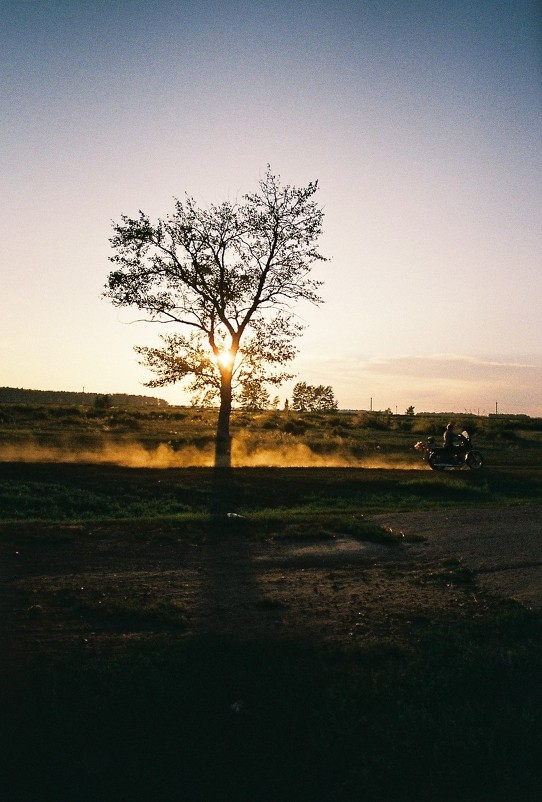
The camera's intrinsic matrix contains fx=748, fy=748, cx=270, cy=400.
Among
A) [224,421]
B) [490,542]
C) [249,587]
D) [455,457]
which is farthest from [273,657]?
[455,457]

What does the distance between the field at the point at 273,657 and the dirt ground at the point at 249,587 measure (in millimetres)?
47

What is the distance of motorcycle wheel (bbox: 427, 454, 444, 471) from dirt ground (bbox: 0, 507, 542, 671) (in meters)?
16.4

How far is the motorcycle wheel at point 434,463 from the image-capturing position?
3127 centimetres

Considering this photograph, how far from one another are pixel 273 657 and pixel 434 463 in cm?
2501

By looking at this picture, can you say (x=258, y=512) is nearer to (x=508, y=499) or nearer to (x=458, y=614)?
(x=508, y=499)

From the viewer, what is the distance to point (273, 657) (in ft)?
23.7

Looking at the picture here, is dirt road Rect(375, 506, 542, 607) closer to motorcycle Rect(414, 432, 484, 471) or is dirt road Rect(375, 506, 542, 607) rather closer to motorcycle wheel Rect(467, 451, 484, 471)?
motorcycle Rect(414, 432, 484, 471)

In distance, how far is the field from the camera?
523cm

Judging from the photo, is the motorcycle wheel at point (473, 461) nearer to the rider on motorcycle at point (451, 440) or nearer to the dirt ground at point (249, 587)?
the rider on motorcycle at point (451, 440)

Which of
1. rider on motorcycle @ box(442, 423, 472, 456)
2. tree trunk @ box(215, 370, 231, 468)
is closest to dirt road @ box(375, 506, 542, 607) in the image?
rider on motorcycle @ box(442, 423, 472, 456)

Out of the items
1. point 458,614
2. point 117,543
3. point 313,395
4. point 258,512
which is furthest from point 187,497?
point 313,395

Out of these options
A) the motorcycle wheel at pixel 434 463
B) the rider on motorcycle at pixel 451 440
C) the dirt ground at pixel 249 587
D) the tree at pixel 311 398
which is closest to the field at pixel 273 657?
the dirt ground at pixel 249 587

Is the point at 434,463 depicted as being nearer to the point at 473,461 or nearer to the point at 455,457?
the point at 455,457

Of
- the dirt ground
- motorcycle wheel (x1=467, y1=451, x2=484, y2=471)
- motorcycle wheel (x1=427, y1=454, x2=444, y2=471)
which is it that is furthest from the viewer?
motorcycle wheel (x1=467, y1=451, x2=484, y2=471)
